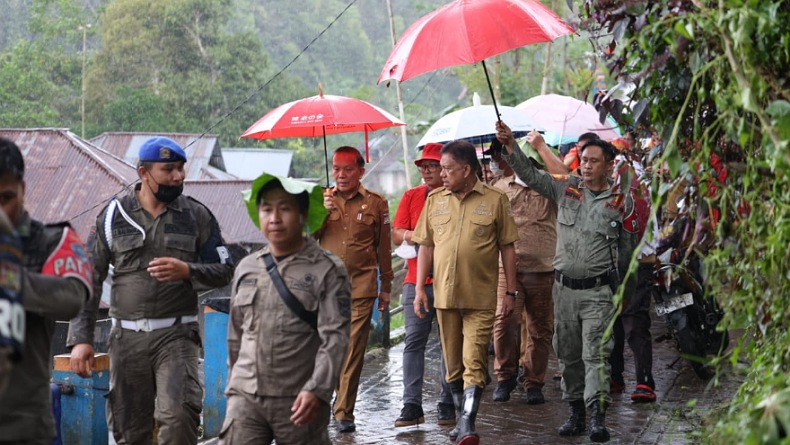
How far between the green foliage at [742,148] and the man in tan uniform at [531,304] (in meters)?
3.97

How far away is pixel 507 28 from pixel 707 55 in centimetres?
354

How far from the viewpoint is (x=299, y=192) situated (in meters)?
5.20

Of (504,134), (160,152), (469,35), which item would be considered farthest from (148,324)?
(469,35)

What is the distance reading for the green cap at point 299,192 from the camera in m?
5.21

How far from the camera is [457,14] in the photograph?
780cm

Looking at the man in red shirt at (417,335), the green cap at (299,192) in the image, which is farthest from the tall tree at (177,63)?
the green cap at (299,192)

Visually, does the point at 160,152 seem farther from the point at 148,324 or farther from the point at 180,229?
the point at 148,324

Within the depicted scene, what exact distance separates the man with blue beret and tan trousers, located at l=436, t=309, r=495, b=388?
74.0 inches

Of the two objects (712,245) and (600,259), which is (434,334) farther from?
(712,245)

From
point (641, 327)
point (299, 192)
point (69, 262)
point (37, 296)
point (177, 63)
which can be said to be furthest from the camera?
point (177, 63)

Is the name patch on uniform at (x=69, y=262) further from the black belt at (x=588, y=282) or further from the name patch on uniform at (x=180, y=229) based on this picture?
the black belt at (x=588, y=282)

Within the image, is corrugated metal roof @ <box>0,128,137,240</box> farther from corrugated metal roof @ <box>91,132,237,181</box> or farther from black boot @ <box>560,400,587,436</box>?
black boot @ <box>560,400,587,436</box>

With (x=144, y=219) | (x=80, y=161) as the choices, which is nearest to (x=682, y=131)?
(x=144, y=219)

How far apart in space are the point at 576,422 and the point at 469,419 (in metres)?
0.91
